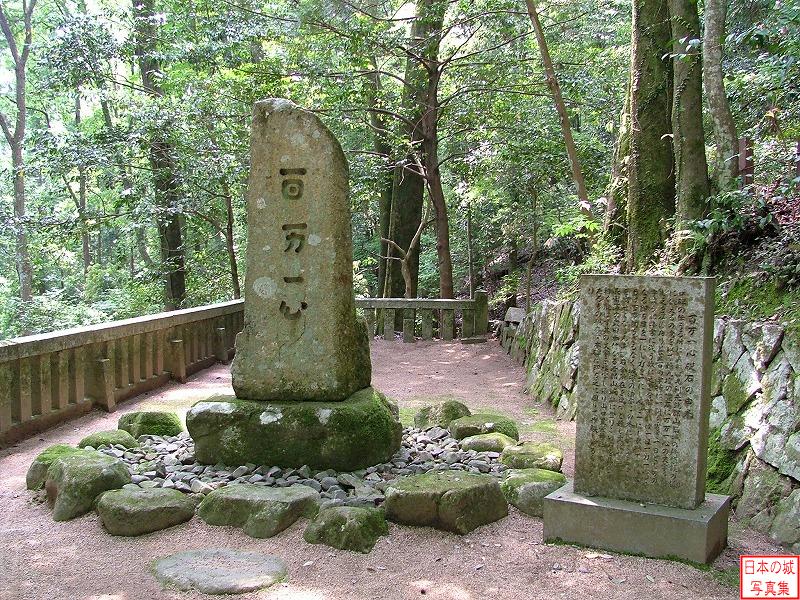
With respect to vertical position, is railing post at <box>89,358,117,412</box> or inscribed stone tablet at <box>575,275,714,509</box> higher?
inscribed stone tablet at <box>575,275,714,509</box>

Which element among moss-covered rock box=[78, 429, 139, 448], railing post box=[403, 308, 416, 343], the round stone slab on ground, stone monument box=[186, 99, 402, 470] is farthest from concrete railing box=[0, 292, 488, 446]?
railing post box=[403, 308, 416, 343]

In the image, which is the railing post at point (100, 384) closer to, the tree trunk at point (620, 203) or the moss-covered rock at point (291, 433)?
the moss-covered rock at point (291, 433)

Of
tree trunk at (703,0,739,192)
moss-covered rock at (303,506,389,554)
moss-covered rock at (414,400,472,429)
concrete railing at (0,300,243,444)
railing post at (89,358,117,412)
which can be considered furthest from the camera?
railing post at (89,358,117,412)

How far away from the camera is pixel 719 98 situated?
6.36 metres

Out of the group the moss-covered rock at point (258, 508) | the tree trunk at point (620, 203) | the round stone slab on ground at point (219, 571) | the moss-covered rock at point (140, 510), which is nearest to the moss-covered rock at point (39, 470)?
the moss-covered rock at point (140, 510)

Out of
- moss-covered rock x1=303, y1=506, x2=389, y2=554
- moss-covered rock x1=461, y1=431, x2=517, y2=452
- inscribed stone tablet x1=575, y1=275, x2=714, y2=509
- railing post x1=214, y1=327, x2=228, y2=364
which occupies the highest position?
inscribed stone tablet x1=575, y1=275, x2=714, y2=509

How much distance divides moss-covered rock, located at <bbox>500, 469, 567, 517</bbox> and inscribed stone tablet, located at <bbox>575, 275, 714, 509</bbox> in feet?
1.29

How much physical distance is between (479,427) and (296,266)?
A: 6.80 feet

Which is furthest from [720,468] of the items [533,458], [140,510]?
[140,510]

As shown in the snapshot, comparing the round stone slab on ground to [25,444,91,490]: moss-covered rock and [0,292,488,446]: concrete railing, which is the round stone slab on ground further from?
[0,292,488,446]: concrete railing

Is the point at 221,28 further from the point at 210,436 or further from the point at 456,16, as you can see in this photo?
the point at 210,436

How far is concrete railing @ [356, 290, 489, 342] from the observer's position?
1223cm

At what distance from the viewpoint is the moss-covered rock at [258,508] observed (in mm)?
3943

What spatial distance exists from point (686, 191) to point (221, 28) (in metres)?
8.75
